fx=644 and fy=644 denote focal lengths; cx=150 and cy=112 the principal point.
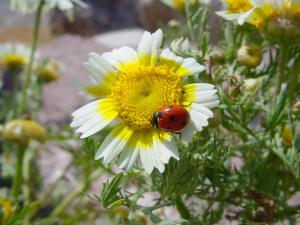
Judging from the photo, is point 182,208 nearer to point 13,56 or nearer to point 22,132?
point 22,132

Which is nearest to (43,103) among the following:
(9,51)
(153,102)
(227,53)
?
(9,51)

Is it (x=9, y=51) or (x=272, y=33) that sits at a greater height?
(x=272, y=33)

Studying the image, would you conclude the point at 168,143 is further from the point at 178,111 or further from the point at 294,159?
the point at 294,159

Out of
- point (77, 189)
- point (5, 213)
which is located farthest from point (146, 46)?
point (77, 189)

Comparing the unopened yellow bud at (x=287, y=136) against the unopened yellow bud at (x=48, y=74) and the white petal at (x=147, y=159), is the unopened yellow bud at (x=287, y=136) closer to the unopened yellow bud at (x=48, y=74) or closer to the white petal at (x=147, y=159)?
the white petal at (x=147, y=159)

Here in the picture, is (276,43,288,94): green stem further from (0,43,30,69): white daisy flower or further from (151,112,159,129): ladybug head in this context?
(0,43,30,69): white daisy flower

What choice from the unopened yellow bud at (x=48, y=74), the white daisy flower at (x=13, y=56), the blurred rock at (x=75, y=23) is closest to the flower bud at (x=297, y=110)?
the unopened yellow bud at (x=48, y=74)
